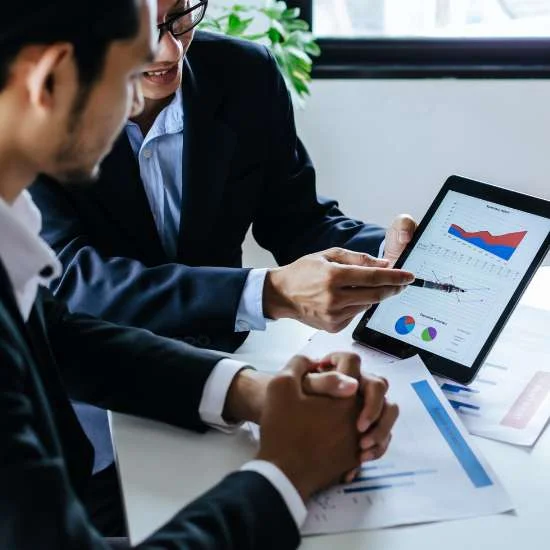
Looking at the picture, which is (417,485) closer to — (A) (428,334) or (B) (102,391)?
(A) (428,334)

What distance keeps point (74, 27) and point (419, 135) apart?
2076mm

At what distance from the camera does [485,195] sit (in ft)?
4.17

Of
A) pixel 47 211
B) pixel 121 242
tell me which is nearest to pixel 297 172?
pixel 121 242

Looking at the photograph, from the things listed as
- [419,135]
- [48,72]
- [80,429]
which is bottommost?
[419,135]

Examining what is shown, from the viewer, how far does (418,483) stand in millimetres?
969

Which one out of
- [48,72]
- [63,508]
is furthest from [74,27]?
[63,508]

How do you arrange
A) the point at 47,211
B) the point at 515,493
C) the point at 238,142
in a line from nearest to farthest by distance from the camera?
1. the point at 515,493
2. the point at 47,211
3. the point at 238,142

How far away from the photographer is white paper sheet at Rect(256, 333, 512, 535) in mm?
921

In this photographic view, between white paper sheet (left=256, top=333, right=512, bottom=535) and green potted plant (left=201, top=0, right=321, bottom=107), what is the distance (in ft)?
4.74

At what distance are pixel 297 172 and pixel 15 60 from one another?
976 mm

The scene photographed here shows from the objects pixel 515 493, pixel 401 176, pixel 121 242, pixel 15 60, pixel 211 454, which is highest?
pixel 15 60

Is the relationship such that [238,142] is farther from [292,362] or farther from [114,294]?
[292,362]

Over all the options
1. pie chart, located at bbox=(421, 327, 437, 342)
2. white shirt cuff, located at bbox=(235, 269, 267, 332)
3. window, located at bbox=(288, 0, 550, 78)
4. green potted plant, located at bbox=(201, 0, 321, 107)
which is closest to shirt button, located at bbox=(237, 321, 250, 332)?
white shirt cuff, located at bbox=(235, 269, 267, 332)

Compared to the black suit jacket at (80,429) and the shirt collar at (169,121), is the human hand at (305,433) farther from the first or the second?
the shirt collar at (169,121)
